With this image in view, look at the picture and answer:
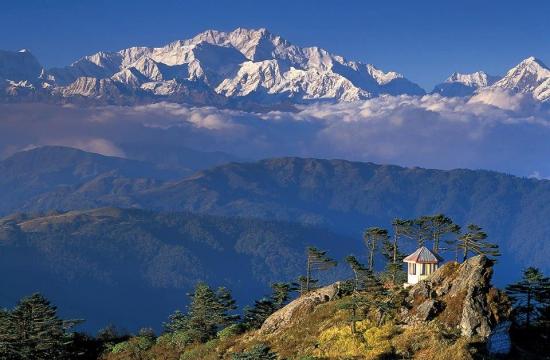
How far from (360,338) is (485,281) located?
557 inches

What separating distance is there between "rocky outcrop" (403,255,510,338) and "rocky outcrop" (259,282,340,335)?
14.0m

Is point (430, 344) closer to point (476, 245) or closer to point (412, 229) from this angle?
point (476, 245)

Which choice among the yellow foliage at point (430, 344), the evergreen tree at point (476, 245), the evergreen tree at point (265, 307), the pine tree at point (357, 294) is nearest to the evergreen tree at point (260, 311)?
the evergreen tree at point (265, 307)

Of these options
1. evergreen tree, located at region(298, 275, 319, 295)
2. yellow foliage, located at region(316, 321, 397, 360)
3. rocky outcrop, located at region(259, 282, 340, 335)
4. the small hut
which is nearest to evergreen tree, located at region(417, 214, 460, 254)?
the small hut

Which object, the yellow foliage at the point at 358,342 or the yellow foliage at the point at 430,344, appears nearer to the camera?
the yellow foliage at the point at 430,344

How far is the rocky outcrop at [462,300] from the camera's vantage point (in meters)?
79.8

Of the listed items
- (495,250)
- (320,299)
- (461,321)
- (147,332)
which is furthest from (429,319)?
(147,332)

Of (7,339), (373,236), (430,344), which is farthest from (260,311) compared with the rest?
(430,344)

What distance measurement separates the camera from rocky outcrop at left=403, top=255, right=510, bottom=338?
79750 millimetres

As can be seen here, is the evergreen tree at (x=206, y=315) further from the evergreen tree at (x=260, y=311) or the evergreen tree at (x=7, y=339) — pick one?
the evergreen tree at (x=7, y=339)

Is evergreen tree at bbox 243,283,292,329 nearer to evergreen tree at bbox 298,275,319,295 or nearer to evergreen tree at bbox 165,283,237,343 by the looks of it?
evergreen tree at bbox 298,275,319,295

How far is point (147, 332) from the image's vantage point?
4493 inches

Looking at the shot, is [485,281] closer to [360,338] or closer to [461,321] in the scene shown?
[461,321]

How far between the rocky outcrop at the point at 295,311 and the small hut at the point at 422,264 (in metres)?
9.85
